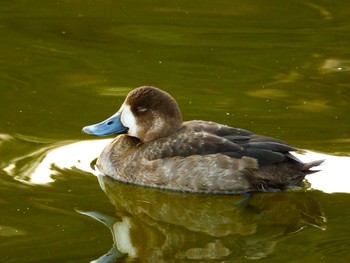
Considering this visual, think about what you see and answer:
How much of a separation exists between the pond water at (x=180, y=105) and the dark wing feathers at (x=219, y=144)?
329mm

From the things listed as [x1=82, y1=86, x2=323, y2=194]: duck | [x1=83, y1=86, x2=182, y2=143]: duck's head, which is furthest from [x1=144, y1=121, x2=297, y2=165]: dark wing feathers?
[x1=83, y1=86, x2=182, y2=143]: duck's head

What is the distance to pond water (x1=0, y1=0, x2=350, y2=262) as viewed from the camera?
7.53 metres

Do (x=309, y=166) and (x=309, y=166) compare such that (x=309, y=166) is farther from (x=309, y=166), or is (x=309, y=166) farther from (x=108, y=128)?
(x=108, y=128)

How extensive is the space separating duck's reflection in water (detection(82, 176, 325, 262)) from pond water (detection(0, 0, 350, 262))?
1 cm

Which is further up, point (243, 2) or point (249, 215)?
point (243, 2)

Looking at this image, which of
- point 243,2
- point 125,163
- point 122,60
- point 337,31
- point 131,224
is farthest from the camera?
point 243,2

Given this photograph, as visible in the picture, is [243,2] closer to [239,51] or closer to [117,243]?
[239,51]

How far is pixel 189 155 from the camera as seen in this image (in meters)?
8.61

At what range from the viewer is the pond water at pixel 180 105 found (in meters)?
7.53

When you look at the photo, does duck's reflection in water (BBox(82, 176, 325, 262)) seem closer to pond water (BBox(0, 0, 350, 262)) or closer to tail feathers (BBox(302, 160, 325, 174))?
pond water (BBox(0, 0, 350, 262))

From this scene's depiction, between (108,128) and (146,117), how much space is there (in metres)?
0.36

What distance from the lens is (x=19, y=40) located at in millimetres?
12344

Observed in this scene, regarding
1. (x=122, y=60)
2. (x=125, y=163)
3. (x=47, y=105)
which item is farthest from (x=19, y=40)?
(x=125, y=163)

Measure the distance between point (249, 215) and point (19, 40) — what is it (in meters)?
5.05
